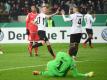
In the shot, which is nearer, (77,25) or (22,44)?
(77,25)

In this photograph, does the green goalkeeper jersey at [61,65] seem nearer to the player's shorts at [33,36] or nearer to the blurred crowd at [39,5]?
the player's shorts at [33,36]

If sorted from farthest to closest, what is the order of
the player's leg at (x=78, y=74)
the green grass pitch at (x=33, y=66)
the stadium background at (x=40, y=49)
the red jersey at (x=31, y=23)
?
the red jersey at (x=31, y=23) → the stadium background at (x=40, y=49) → the green grass pitch at (x=33, y=66) → the player's leg at (x=78, y=74)

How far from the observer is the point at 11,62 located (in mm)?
19438

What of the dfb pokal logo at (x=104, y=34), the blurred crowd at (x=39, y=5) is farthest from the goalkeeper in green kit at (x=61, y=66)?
the blurred crowd at (x=39, y=5)

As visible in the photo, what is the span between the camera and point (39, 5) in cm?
3609

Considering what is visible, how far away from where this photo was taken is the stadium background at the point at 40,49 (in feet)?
54.2

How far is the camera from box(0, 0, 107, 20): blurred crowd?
34562mm

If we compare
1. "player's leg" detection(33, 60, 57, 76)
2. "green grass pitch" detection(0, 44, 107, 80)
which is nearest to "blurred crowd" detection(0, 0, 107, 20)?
"green grass pitch" detection(0, 44, 107, 80)

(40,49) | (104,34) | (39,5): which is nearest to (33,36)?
(40,49)

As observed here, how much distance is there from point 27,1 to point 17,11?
1.84 metres

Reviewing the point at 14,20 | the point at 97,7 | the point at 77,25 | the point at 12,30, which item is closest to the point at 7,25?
the point at 12,30

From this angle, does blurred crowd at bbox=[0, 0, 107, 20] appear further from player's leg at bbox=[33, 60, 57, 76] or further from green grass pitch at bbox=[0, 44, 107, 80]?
player's leg at bbox=[33, 60, 57, 76]

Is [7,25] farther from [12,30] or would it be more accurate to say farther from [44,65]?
[44,65]

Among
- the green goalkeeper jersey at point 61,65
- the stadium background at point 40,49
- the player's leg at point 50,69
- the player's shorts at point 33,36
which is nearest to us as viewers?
the green goalkeeper jersey at point 61,65
